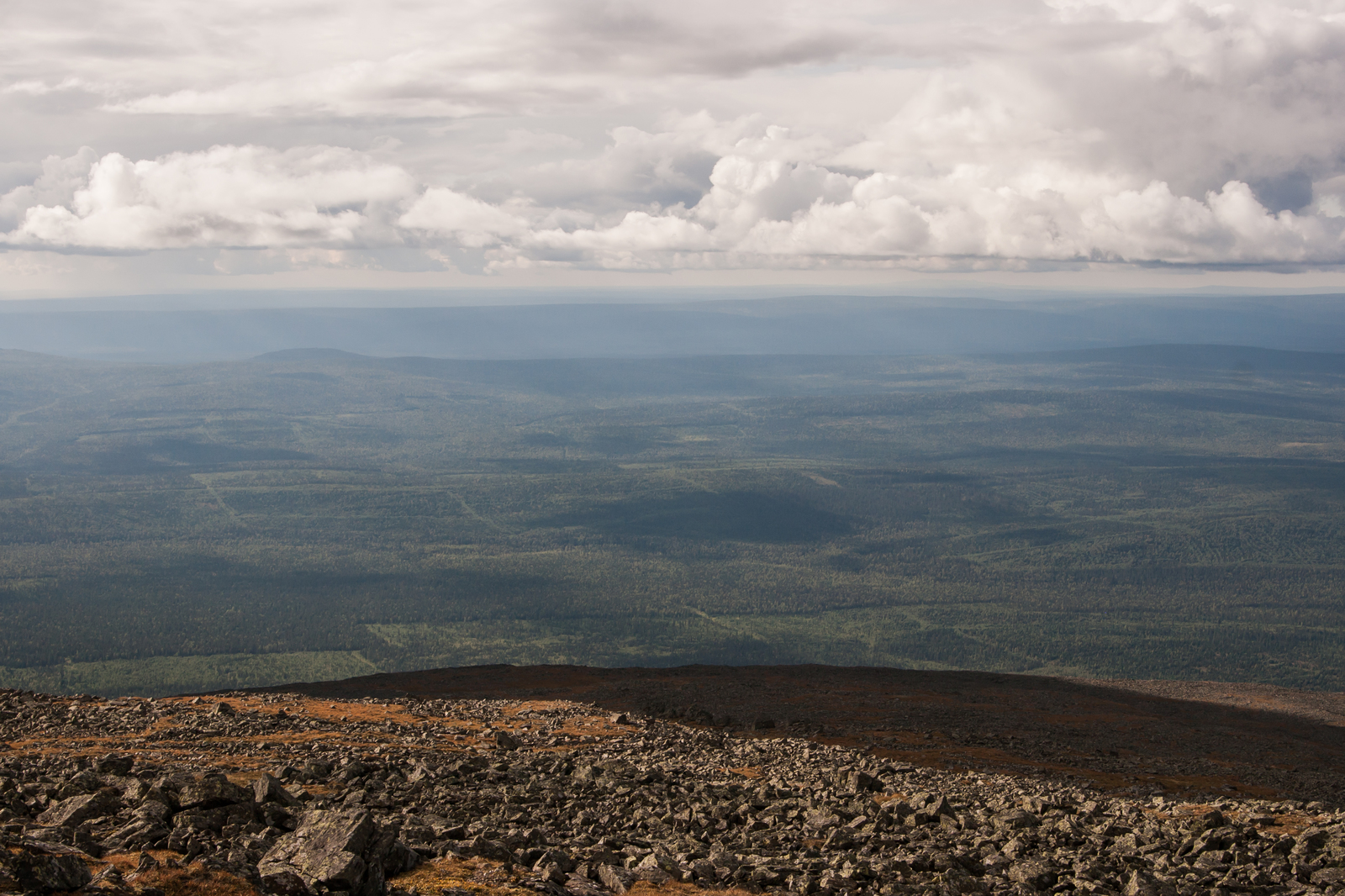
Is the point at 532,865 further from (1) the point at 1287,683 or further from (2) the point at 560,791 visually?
(1) the point at 1287,683

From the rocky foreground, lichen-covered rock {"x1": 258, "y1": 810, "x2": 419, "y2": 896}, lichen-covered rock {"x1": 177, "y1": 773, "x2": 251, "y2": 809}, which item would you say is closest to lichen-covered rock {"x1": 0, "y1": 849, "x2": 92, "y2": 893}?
the rocky foreground

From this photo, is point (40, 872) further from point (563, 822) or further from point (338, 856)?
point (563, 822)

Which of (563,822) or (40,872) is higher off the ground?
(40,872)

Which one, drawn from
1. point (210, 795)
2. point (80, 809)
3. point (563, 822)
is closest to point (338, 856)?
point (210, 795)

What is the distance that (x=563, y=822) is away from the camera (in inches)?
872

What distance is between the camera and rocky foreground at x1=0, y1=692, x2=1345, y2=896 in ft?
53.7

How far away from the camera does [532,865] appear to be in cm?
1833

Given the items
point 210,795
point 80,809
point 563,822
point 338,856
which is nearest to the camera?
point 338,856

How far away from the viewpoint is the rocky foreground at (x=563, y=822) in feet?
53.7

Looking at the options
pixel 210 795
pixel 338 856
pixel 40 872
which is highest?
pixel 40 872

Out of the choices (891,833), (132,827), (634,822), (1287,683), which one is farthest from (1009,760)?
(1287,683)

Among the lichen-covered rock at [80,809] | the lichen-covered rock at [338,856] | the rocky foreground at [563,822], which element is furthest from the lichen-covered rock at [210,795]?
the lichen-covered rock at [338,856]

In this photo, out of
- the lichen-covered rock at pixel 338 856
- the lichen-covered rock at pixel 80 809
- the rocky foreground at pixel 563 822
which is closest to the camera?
the lichen-covered rock at pixel 338 856

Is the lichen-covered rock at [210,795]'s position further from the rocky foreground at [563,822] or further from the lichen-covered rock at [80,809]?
the lichen-covered rock at [80,809]
